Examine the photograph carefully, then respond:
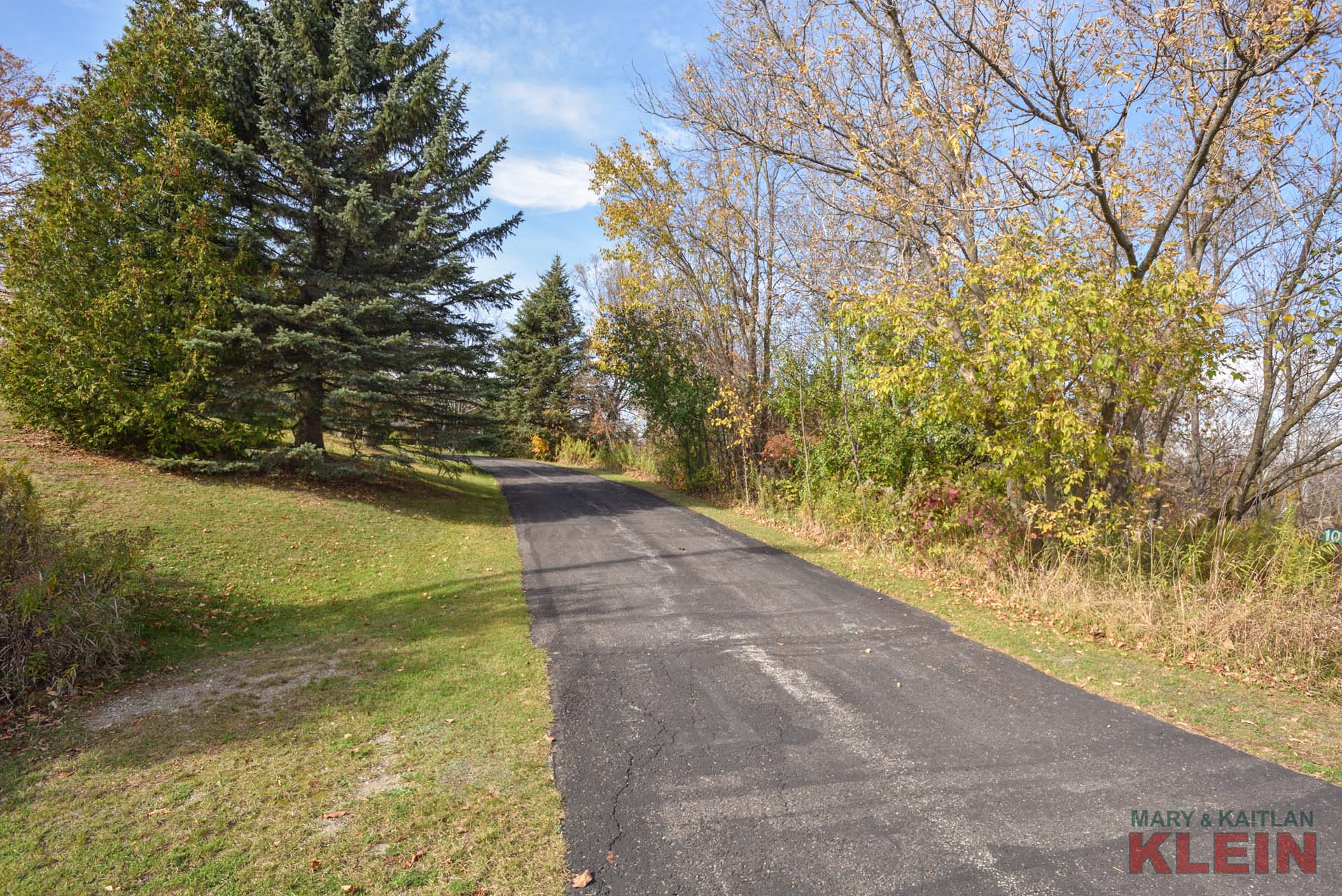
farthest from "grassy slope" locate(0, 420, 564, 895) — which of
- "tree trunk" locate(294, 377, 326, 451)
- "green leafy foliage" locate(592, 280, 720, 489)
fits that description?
"green leafy foliage" locate(592, 280, 720, 489)

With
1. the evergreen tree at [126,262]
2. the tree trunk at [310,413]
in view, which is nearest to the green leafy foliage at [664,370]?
the tree trunk at [310,413]

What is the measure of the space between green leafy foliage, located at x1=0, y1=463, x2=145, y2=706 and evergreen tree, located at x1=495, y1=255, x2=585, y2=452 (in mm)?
27570

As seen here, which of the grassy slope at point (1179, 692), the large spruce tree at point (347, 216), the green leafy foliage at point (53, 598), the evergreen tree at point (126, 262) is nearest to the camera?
the grassy slope at point (1179, 692)

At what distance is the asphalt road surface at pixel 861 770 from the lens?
2.93 metres

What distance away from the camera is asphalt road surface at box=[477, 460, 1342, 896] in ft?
9.62

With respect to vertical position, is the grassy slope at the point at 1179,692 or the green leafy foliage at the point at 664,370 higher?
the green leafy foliage at the point at 664,370

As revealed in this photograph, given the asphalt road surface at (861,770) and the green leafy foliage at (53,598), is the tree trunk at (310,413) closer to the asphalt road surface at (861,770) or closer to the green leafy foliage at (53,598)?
the green leafy foliage at (53,598)

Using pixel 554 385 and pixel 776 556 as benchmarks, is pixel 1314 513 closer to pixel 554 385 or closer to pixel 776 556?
pixel 776 556

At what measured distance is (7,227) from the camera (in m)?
11.1

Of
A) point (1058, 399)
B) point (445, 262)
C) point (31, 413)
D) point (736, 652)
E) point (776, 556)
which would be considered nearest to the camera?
point (736, 652)

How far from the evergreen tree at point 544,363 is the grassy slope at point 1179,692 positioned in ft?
91.0

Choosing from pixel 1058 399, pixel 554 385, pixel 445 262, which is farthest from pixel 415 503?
pixel 554 385

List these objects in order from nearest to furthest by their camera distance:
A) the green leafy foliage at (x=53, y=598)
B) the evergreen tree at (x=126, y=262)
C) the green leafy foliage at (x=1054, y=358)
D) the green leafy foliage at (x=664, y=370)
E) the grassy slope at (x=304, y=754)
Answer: the grassy slope at (x=304, y=754)
the green leafy foliage at (x=53, y=598)
the green leafy foliage at (x=1054, y=358)
the evergreen tree at (x=126, y=262)
the green leafy foliage at (x=664, y=370)

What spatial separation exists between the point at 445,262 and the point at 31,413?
731 cm
